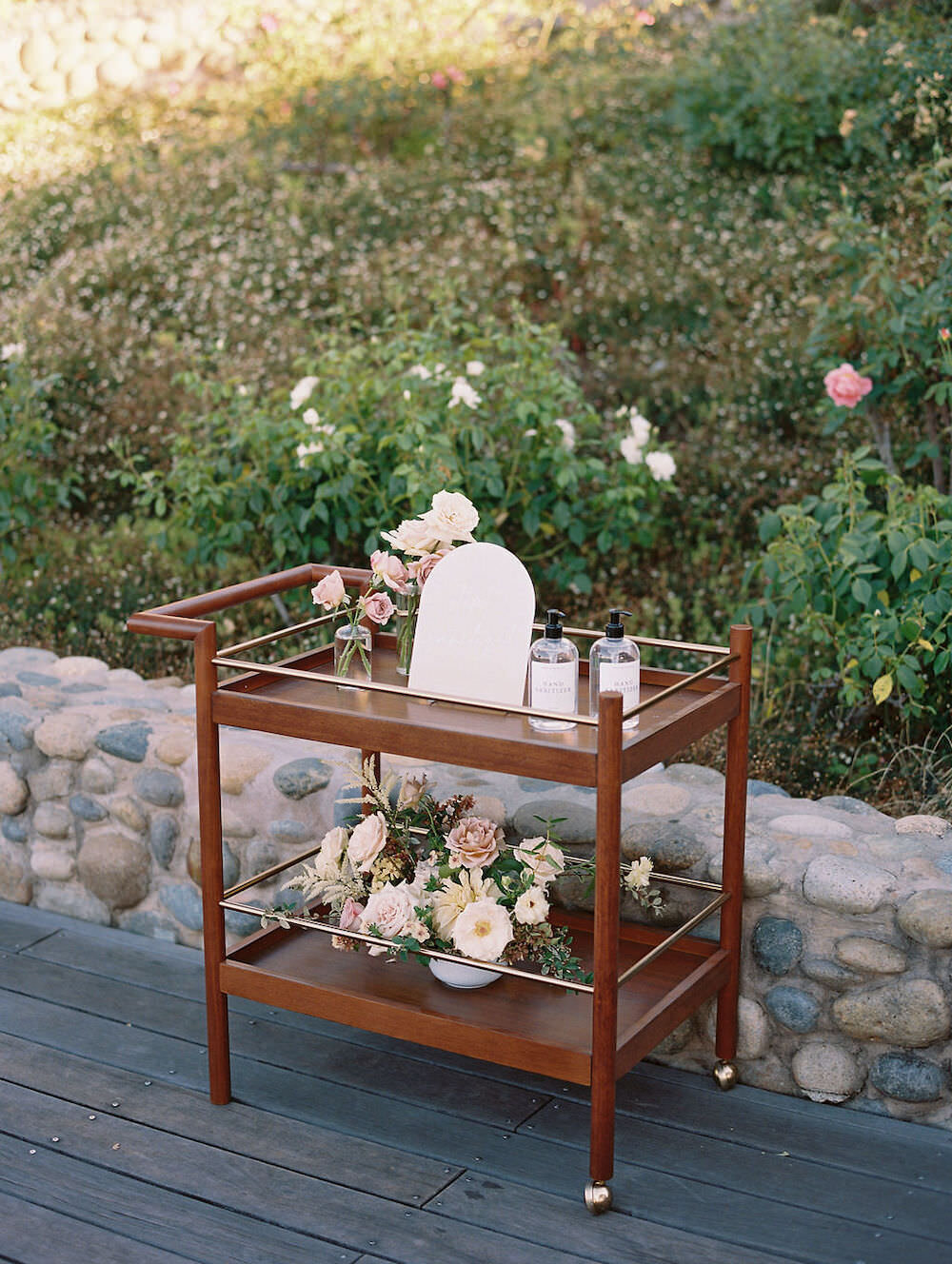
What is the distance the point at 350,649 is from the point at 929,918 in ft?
3.59

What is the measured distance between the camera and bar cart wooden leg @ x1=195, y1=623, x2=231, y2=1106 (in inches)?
96.8

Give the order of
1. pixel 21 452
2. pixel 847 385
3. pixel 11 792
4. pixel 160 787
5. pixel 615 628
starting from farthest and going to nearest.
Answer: pixel 21 452
pixel 847 385
pixel 11 792
pixel 160 787
pixel 615 628

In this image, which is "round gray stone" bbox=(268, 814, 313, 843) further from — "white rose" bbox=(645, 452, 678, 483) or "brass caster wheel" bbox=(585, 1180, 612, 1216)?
"white rose" bbox=(645, 452, 678, 483)

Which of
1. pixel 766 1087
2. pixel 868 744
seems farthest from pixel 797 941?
pixel 868 744

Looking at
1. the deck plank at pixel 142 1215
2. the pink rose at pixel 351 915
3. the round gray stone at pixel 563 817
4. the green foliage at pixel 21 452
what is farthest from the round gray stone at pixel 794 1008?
the green foliage at pixel 21 452

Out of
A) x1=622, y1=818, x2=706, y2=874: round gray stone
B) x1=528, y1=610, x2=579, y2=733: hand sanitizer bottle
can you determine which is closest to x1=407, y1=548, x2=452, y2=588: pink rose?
x1=528, y1=610, x2=579, y2=733: hand sanitizer bottle

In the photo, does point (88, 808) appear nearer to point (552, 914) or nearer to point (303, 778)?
point (303, 778)

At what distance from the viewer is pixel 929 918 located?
7.95ft

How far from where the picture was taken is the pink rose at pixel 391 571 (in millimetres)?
2457

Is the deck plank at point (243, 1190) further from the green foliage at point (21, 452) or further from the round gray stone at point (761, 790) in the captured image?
the green foliage at point (21, 452)

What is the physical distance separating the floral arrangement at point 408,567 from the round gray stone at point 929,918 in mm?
959

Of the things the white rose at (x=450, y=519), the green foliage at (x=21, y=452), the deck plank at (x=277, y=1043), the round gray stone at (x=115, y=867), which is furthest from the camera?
the green foliage at (x=21, y=452)

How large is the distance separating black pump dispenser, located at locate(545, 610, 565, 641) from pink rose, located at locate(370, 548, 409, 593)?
11.0 inches

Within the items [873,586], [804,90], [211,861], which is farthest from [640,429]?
[804,90]
